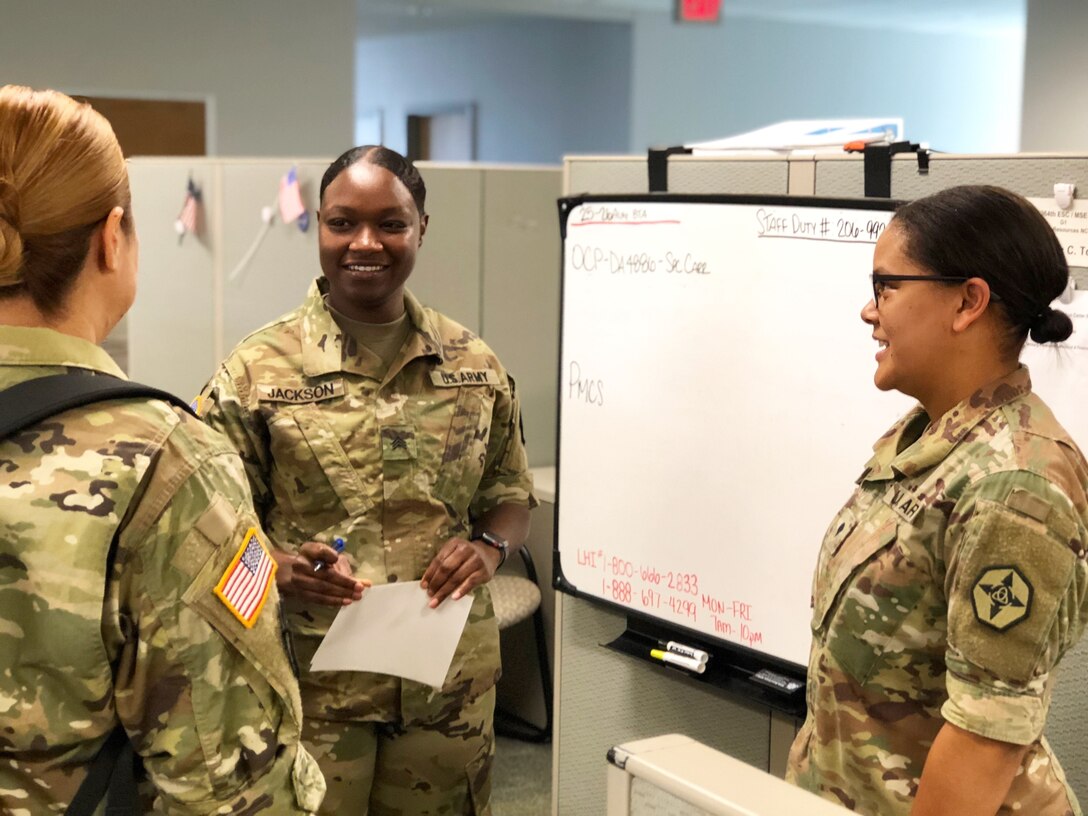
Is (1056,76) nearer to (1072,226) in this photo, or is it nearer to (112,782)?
(1072,226)

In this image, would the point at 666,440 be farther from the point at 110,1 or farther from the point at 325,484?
the point at 110,1

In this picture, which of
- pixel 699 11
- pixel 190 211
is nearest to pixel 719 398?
pixel 190 211

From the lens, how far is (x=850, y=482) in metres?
1.80

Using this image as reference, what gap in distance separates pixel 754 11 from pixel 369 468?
8343mm

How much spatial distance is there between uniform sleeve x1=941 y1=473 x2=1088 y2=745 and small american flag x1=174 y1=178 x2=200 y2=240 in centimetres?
285

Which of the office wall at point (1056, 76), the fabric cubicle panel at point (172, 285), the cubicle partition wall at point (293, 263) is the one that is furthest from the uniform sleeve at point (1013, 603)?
the office wall at point (1056, 76)

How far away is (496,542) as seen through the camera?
187cm

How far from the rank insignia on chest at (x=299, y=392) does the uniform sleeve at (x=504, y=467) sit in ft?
0.89

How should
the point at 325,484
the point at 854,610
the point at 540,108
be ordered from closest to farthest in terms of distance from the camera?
1. the point at 854,610
2. the point at 325,484
3. the point at 540,108

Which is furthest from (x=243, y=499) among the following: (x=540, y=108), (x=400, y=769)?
(x=540, y=108)

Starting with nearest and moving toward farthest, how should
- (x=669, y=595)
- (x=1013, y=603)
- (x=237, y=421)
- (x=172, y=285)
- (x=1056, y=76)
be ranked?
(x=1013, y=603)
(x=237, y=421)
(x=669, y=595)
(x=172, y=285)
(x=1056, y=76)

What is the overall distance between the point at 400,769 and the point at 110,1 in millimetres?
5908

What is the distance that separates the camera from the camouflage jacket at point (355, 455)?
5.70 ft

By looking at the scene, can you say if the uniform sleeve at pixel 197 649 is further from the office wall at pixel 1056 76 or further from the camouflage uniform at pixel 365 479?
the office wall at pixel 1056 76
